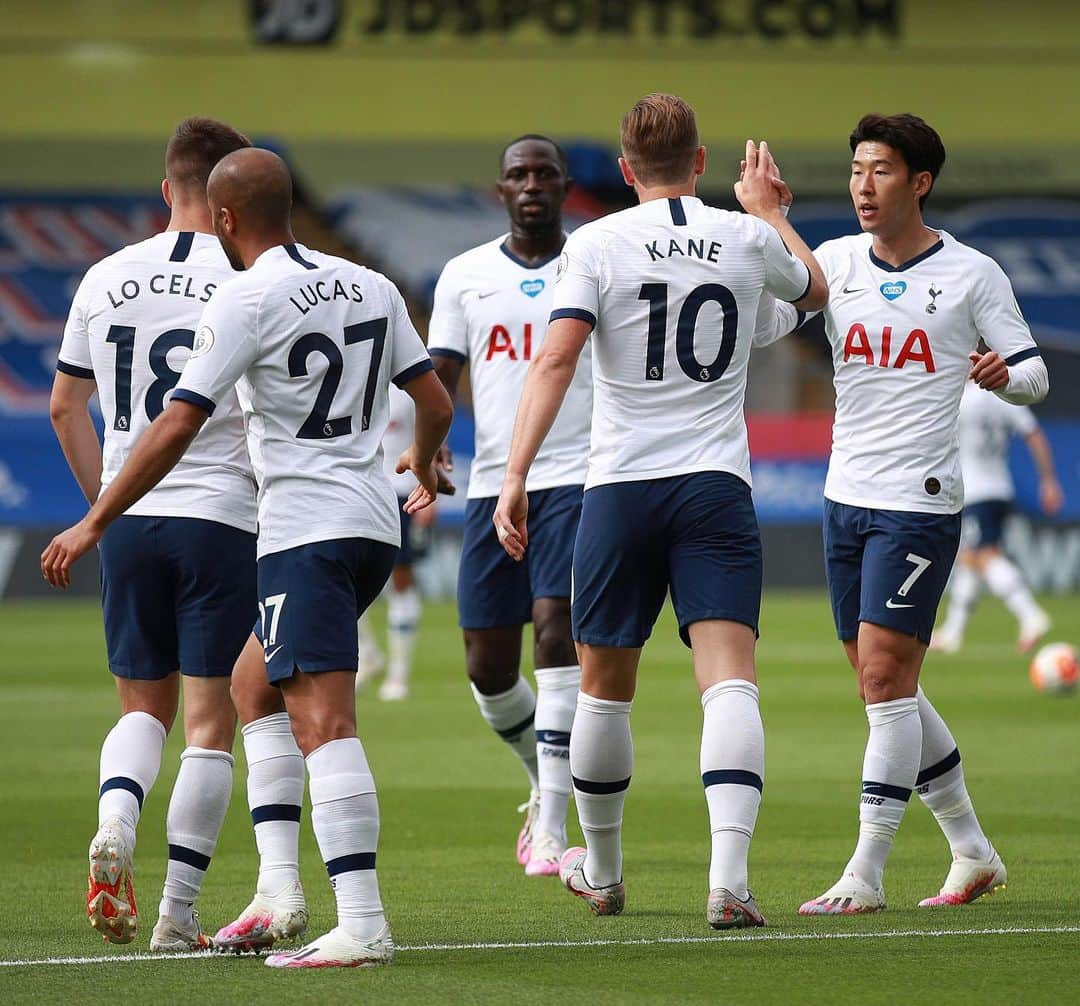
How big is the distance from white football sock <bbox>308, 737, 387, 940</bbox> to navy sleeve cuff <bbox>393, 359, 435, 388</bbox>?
99cm

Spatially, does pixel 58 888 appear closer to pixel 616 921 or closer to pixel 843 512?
pixel 616 921

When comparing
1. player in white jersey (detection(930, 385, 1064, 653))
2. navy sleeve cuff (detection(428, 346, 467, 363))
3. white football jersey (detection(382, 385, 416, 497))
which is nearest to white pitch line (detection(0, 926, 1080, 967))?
navy sleeve cuff (detection(428, 346, 467, 363))

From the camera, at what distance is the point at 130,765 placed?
557 centimetres

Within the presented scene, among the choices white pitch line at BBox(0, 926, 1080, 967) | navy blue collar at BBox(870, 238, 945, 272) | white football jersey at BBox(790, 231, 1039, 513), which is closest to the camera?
white pitch line at BBox(0, 926, 1080, 967)

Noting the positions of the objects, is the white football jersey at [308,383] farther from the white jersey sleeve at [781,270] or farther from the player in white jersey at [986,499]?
the player in white jersey at [986,499]

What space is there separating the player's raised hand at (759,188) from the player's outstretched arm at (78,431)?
6.76ft

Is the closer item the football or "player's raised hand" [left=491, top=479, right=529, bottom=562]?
"player's raised hand" [left=491, top=479, right=529, bottom=562]

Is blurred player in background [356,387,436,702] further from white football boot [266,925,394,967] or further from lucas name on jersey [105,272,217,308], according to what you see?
white football boot [266,925,394,967]

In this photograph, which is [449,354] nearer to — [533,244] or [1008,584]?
[533,244]

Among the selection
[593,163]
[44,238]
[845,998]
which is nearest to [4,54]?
[44,238]

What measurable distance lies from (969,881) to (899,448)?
1.42m

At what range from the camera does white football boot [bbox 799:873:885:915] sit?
240 inches

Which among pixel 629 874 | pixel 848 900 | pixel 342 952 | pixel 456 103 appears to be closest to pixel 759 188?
pixel 848 900

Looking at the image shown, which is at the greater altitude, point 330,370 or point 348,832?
point 330,370
